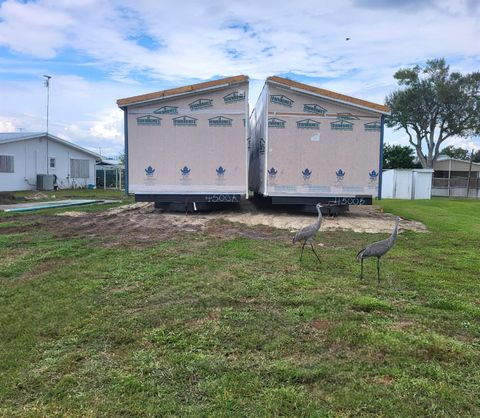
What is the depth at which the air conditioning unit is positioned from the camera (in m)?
24.5

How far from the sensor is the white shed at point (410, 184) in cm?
2383

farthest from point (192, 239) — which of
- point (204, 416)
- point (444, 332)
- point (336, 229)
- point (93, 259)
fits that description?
point (204, 416)

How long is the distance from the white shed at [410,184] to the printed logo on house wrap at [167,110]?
52.6 feet

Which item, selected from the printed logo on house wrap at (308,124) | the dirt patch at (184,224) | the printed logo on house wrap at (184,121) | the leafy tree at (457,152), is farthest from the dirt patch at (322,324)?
the leafy tree at (457,152)

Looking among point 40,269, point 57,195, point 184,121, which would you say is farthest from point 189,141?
point 57,195

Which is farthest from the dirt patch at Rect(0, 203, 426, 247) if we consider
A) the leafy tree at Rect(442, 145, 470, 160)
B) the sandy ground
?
the leafy tree at Rect(442, 145, 470, 160)

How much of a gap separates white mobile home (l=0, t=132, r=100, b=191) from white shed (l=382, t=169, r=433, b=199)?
59.5ft

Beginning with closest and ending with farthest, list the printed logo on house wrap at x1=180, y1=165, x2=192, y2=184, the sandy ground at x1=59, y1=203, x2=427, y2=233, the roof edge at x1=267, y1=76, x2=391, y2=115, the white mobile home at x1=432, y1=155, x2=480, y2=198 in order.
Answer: the sandy ground at x1=59, y1=203, x2=427, y2=233
the roof edge at x1=267, y1=76, x2=391, y2=115
the printed logo on house wrap at x1=180, y1=165, x2=192, y2=184
the white mobile home at x1=432, y1=155, x2=480, y2=198

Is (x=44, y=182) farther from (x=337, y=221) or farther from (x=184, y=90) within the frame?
(x=337, y=221)

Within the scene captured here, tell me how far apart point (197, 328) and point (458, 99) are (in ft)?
125

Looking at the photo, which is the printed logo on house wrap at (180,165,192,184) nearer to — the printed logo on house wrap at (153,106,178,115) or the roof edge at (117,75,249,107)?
the printed logo on house wrap at (153,106,178,115)

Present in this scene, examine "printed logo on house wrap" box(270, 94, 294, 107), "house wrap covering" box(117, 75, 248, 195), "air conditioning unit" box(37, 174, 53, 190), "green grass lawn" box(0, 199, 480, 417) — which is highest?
"printed logo on house wrap" box(270, 94, 294, 107)

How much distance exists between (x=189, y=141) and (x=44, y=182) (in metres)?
15.3

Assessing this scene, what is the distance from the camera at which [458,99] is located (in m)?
36.2
